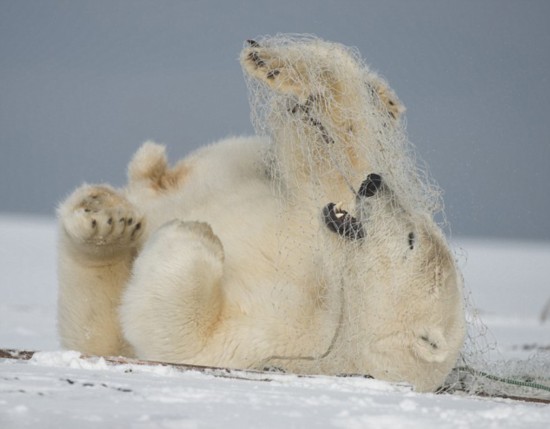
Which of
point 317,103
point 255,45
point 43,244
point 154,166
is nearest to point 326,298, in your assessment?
point 317,103

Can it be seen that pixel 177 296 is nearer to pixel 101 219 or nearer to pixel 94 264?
pixel 101 219

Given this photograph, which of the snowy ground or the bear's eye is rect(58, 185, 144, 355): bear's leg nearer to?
the snowy ground

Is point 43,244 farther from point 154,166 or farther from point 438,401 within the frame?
point 438,401

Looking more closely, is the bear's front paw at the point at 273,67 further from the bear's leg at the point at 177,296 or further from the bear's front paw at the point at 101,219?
the bear's front paw at the point at 101,219

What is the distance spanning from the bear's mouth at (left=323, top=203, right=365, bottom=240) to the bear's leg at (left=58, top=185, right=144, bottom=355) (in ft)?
3.46

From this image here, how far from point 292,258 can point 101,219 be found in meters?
0.87

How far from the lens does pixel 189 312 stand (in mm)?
3771

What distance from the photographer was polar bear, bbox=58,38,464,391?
3426 millimetres

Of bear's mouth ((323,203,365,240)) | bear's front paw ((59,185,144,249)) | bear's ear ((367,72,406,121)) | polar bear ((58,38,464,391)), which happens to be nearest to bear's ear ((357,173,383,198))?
polar bear ((58,38,464,391))

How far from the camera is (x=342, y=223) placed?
11.5ft

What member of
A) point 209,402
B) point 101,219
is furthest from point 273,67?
point 209,402

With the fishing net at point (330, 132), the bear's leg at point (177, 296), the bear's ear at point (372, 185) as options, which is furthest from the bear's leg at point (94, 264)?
the bear's ear at point (372, 185)

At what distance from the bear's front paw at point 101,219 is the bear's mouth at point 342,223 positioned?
1055 millimetres

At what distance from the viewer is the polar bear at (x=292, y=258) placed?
11.2 ft
